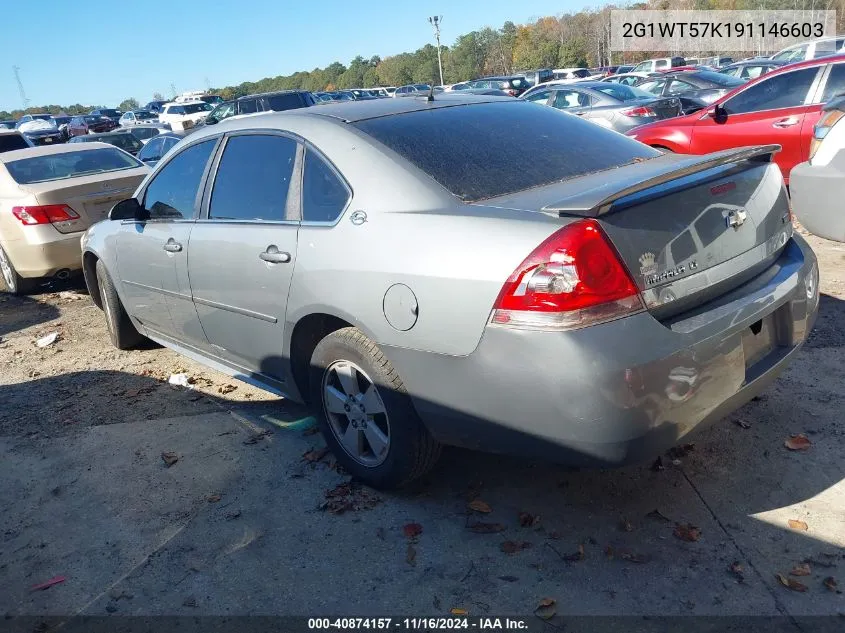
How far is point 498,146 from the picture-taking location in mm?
3473

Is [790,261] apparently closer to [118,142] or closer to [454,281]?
[454,281]

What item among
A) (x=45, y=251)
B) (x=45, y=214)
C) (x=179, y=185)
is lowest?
(x=45, y=251)

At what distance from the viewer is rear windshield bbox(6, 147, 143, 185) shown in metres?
7.91

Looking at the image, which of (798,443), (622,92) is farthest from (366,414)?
(622,92)

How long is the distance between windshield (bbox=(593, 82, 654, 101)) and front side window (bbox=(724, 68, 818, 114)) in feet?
14.8

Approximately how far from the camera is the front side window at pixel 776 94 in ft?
26.4

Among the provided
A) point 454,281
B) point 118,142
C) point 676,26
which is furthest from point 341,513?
point 676,26

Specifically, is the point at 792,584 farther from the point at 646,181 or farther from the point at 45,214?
the point at 45,214

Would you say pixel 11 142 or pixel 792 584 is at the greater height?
pixel 11 142

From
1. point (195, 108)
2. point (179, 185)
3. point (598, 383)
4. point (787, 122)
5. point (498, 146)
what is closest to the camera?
point (598, 383)

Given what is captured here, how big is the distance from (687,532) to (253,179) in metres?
2.63

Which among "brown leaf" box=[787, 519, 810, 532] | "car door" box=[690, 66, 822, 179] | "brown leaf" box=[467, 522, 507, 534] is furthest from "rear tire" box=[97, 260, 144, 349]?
"car door" box=[690, 66, 822, 179]

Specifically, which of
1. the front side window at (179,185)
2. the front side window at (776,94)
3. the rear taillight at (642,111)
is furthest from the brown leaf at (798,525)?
the rear taillight at (642,111)

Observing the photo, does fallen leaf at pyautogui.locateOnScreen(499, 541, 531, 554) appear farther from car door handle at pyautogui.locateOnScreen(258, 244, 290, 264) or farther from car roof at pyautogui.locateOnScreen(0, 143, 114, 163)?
car roof at pyautogui.locateOnScreen(0, 143, 114, 163)
